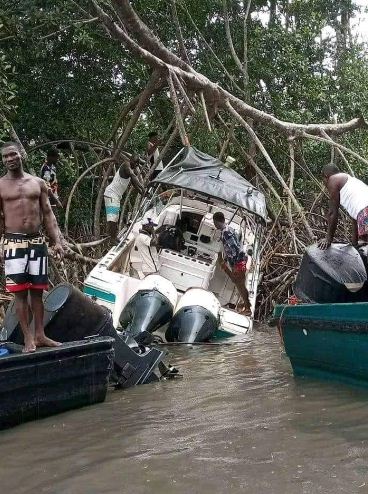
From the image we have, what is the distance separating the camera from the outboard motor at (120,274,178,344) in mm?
7020

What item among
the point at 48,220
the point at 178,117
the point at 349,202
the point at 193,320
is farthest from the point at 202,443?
the point at 178,117

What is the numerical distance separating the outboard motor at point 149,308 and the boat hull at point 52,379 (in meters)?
2.27

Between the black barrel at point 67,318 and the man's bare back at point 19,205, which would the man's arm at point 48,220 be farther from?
the black barrel at point 67,318

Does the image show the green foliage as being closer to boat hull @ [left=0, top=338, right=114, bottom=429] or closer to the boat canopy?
the boat canopy

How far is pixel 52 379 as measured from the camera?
422cm

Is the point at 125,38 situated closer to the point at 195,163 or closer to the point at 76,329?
the point at 195,163

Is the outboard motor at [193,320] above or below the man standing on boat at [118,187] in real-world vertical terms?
below

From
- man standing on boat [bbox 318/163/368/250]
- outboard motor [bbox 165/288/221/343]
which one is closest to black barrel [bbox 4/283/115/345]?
man standing on boat [bbox 318/163/368/250]

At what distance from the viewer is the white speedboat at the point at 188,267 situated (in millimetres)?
7254

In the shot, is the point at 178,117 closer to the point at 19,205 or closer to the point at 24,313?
the point at 19,205

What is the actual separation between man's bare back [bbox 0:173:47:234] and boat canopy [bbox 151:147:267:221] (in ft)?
12.5

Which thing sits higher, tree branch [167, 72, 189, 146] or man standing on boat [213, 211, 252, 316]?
tree branch [167, 72, 189, 146]

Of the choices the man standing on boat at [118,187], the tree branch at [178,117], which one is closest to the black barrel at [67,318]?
the tree branch at [178,117]

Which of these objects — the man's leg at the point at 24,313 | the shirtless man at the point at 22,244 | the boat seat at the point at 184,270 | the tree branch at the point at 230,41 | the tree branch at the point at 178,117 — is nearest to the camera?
the man's leg at the point at 24,313
